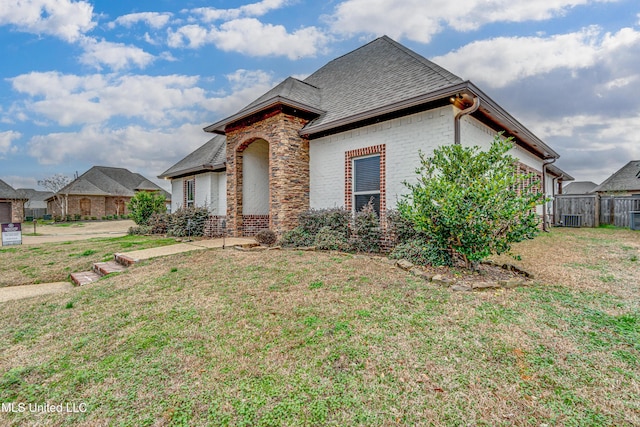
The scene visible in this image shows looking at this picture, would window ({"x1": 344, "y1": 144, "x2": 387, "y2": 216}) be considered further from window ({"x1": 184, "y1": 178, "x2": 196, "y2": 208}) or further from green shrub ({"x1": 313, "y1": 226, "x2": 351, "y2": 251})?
window ({"x1": 184, "y1": 178, "x2": 196, "y2": 208})

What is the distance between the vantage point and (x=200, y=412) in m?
1.94

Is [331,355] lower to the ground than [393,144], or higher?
lower

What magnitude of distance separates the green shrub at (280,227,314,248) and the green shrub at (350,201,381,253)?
1.39 metres

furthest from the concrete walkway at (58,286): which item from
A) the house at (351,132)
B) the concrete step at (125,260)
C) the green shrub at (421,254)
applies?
the green shrub at (421,254)

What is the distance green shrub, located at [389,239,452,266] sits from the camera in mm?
5203

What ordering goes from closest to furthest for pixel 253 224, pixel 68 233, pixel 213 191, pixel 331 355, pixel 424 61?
pixel 331 355 → pixel 424 61 → pixel 253 224 → pixel 213 191 → pixel 68 233

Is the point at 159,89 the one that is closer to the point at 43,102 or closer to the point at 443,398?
the point at 43,102

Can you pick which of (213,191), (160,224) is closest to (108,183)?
(160,224)

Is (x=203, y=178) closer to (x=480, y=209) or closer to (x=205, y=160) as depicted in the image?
(x=205, y=160)

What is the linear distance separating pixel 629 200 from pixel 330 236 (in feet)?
54.1

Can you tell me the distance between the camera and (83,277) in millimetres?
6223

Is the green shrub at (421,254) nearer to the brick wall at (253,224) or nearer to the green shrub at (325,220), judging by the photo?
the green shrub at (325,220)

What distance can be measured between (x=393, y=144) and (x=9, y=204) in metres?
38.8

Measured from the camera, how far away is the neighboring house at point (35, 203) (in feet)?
116
